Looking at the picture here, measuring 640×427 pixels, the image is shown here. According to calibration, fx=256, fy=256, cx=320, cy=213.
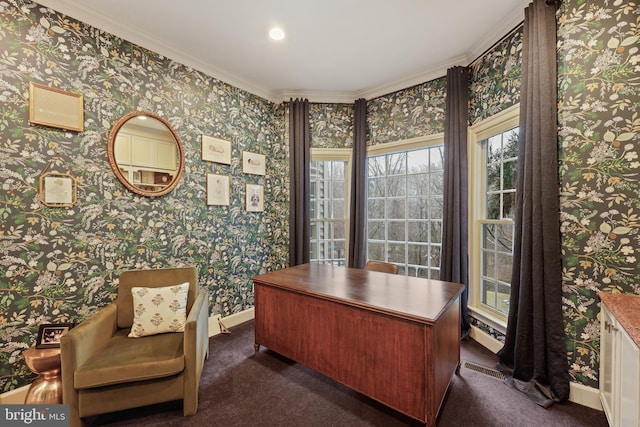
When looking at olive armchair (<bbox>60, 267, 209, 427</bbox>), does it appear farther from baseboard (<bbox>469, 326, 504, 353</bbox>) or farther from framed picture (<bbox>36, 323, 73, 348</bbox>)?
baseboard (<bbox>469, 326, 504, 353</bbox>)

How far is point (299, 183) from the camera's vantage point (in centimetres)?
346

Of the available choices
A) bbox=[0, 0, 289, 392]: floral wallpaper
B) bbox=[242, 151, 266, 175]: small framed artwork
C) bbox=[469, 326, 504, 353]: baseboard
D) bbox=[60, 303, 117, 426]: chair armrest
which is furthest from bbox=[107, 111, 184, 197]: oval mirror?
bbox=[469, 326, 504, 353]: baseboard

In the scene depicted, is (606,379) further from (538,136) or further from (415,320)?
(538,136)

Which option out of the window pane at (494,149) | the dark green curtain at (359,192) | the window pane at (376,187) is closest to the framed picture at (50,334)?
the dark green curtain at (359,192)

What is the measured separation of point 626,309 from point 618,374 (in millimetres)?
338

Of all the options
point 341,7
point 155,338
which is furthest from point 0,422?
point 341,7

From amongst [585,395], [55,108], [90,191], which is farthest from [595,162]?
[55,108]

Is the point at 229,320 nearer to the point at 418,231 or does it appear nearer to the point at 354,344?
the point at 354,344

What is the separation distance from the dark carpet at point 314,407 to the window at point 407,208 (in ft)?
4.28

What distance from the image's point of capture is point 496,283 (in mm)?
2543

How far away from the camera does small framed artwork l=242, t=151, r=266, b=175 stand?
324 centimetres

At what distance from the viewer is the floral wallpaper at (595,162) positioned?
156cm

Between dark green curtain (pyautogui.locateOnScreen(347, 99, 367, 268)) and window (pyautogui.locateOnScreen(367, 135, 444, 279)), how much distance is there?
206mm

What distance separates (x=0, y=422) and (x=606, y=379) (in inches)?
142
